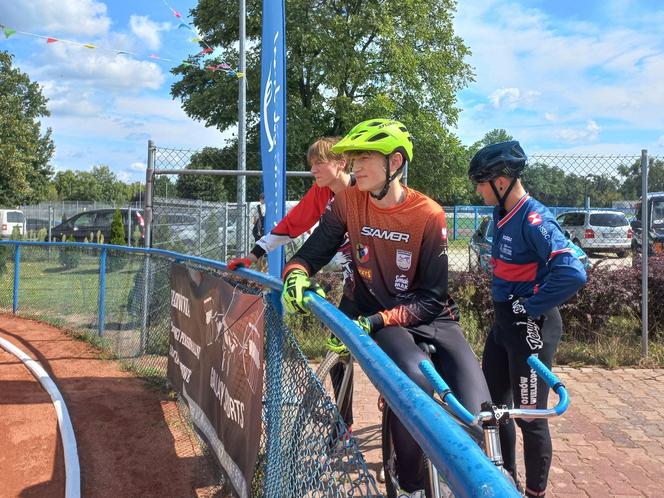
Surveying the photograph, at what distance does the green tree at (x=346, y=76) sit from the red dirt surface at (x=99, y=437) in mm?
19987

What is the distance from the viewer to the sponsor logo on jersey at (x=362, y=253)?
2.83 meters

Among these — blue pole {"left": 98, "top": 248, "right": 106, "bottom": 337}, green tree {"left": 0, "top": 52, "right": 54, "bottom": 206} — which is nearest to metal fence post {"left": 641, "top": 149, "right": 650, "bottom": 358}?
blue pole {"left": 98, "top": 248, "right": 106, "bottom": 337}

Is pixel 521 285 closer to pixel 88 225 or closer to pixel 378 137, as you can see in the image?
pixel 378 137

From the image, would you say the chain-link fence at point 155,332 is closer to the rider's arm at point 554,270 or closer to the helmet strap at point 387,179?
the helmet strap at point 387,179

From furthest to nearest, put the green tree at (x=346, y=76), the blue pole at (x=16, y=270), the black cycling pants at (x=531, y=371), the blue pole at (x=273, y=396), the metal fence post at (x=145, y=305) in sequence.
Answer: the green tree at (x=346, y=76), the blue pole at (x=16, y=270), the metal fence post at (x=145, y=305), the black cycling pants at (x=531, y=371), the blue pole at (x=273, y=396)

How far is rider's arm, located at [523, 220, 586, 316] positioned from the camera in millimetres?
2689

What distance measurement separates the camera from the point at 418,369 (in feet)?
7.77

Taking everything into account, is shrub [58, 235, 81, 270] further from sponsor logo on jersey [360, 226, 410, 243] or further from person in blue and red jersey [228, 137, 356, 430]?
sponsor logo on jersey [360, 226, 410, 243]

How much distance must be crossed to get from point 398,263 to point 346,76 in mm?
26432

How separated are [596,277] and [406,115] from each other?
21.5m

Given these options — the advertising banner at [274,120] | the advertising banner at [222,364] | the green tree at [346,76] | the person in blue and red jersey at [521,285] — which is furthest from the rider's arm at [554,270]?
the green tree at [346,76]

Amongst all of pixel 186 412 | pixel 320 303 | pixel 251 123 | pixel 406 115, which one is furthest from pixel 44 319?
pixel 406 115

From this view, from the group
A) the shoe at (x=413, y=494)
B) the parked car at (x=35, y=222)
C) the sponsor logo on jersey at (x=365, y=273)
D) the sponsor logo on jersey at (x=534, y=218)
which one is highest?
the parked car at (x=35, y=222)

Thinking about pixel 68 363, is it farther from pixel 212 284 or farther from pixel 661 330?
pixel 661 330
